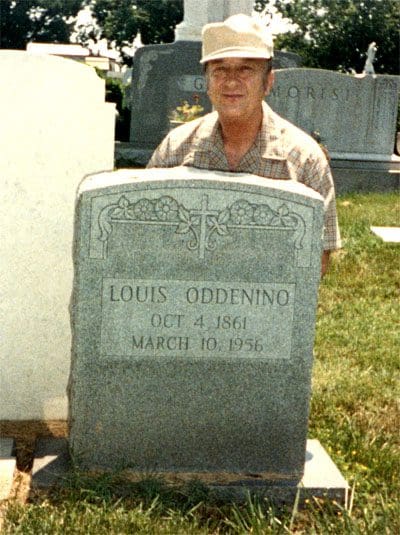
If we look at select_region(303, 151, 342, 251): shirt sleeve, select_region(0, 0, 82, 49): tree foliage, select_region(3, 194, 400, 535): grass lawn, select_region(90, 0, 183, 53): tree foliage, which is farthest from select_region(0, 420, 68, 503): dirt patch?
select_region(0, 0, 82, 49): tree foliage

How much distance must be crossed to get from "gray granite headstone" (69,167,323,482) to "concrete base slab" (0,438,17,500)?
290 mm

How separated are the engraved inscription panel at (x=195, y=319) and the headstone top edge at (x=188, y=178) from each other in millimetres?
350

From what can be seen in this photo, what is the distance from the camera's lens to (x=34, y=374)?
15.9 ft

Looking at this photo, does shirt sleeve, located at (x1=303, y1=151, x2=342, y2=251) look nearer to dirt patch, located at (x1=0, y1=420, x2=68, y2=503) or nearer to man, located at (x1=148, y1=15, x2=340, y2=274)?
man, located at (x1=148, y1=15, x2=340, y2=274)

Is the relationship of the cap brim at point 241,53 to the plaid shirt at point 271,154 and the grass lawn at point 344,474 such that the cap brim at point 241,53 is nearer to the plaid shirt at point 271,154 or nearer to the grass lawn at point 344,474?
the plaid shirt at point 271,154

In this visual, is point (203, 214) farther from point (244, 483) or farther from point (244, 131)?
point (244, 483)

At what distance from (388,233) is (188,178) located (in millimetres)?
6007

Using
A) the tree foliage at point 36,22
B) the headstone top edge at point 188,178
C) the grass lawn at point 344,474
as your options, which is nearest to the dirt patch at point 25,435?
the grass lawn at point 344,474

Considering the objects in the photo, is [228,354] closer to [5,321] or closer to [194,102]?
[5,321]

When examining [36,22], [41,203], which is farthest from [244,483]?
[36,22]

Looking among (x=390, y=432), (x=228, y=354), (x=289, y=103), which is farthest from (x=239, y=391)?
(x=289, y=103)

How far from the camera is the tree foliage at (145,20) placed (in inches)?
1581

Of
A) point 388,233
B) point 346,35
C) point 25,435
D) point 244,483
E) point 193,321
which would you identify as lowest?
point 25,435

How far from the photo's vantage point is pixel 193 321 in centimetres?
392
